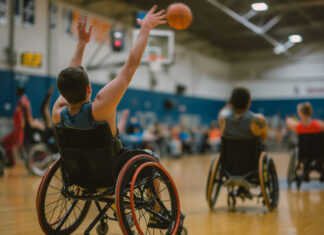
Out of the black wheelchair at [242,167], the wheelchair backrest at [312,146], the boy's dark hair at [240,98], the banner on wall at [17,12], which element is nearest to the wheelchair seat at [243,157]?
the black wheelchair at [242,167]

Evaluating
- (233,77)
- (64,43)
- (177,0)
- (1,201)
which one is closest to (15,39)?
(64,43)

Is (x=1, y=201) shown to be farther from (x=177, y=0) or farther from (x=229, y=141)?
(x=177, y=0)

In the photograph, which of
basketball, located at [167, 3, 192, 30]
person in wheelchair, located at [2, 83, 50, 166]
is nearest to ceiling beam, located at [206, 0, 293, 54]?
person in wheelchair, located at [2, 83, 50, 166]

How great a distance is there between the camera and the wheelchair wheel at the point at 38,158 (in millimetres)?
6830

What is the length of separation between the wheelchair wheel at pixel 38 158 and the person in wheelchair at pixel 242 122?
3.85 metres

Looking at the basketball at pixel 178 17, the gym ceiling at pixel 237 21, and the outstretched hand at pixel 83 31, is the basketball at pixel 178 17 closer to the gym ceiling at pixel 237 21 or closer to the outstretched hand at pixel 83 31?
the outstretched hand at pixel 83 31

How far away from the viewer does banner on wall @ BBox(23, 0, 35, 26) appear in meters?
9.67

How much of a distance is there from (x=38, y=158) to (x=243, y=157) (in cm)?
438

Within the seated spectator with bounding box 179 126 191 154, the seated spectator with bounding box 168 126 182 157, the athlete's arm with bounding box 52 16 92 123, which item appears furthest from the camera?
the seated spectator with bounding box 179 126 191 154

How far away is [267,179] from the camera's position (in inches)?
141

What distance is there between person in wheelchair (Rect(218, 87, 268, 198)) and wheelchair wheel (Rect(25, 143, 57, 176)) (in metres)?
3.85

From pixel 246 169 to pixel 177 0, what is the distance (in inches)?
214

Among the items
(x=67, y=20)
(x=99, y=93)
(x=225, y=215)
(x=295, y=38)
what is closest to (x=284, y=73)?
(x=295, y=38)

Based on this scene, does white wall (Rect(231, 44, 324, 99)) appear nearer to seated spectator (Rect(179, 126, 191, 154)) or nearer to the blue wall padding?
the blue wall padding
